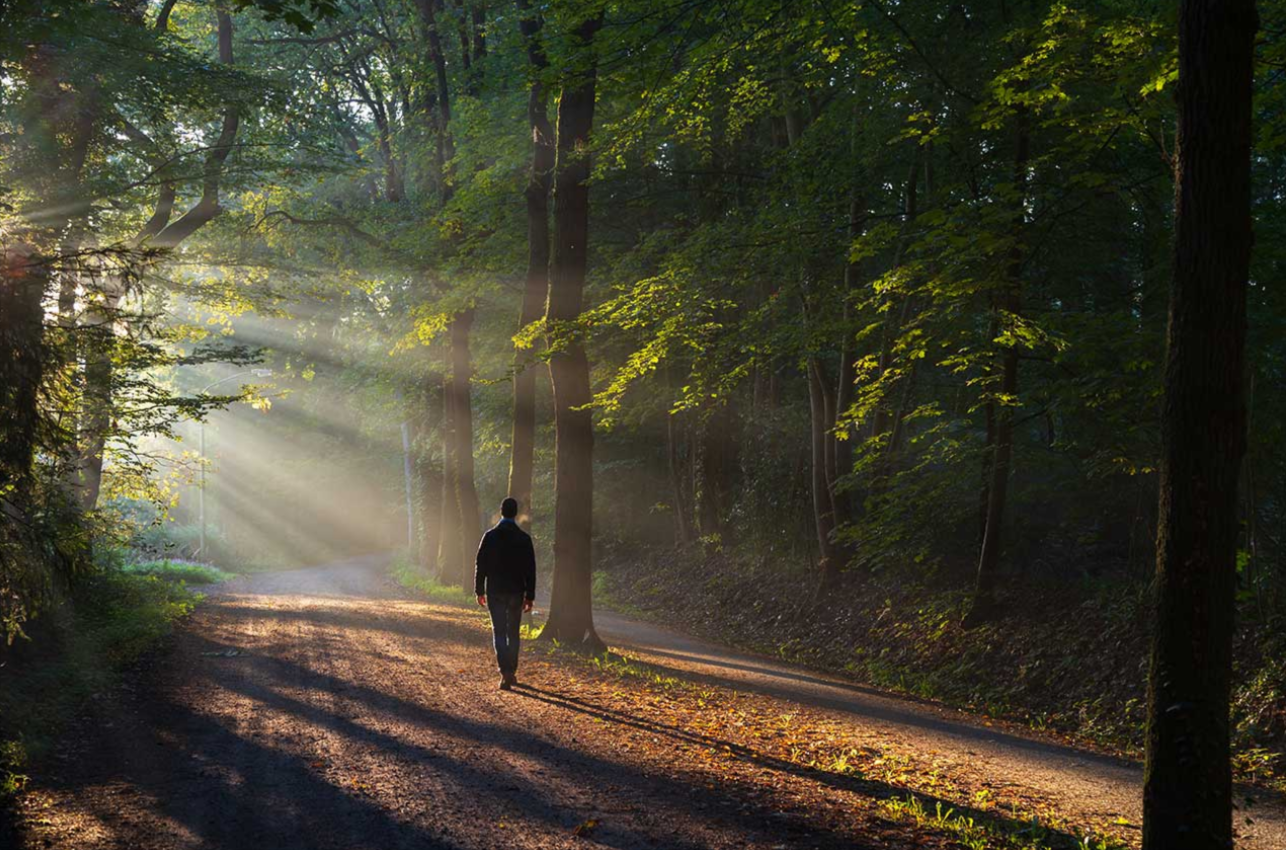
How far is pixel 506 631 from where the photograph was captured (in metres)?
11.2

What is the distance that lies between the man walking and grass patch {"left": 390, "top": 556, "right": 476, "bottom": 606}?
1219 centimetres

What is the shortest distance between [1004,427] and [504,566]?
7.43 m

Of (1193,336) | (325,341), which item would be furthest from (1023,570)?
(325,341)

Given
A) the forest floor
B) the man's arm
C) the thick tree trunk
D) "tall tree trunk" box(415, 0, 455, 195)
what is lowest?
the forest floor

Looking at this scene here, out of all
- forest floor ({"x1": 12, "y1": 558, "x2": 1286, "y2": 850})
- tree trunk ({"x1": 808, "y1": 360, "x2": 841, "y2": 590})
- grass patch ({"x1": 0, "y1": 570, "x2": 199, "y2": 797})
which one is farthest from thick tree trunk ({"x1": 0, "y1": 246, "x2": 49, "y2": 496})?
tree trunk ({"x1": 808, "y1": 360, "x2": 841, "y2": 590})

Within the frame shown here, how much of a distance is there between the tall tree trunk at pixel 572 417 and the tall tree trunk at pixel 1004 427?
5.90 metres

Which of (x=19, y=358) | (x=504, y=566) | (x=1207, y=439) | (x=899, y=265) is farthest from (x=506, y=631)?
(x=899, y=265)

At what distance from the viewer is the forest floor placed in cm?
612

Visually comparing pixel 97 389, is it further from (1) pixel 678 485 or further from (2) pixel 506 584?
(1) pixel 678 485

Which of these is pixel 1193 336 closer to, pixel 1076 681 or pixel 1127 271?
pixel 1076 681

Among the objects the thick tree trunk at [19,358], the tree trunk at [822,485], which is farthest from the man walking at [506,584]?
the tree trunk at [822,485]

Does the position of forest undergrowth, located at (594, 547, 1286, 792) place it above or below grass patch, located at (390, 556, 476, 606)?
above

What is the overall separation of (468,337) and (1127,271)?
1628 cm

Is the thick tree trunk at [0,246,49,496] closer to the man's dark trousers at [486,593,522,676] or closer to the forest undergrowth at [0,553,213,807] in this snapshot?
the forest undergrowth at [0,553,213,807]
